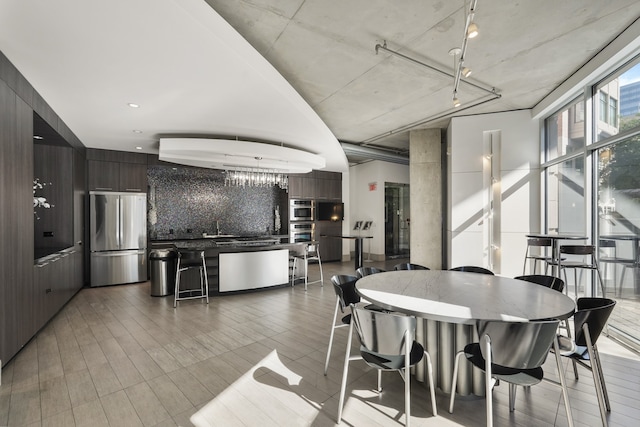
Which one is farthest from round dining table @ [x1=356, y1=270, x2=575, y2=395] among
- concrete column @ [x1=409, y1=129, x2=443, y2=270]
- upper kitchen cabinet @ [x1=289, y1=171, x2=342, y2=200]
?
upper kitchen cabinet @ [x1=289, y1=171, x2=342, y2=200]

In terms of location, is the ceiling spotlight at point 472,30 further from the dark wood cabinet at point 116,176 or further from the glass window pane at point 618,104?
the dark wood cabinet at point 116,176

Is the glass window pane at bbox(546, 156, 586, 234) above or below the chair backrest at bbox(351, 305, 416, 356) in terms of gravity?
above

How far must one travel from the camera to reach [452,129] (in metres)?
6.01

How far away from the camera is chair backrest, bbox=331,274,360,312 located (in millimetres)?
2875

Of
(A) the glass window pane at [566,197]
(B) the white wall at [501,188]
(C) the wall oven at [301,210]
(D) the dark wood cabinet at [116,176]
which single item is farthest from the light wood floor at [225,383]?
(C) the wall oven at [301,210]

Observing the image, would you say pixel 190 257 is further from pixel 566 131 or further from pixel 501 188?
pixel 566 131

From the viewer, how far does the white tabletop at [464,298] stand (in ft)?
6.43

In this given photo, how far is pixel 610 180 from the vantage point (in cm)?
387

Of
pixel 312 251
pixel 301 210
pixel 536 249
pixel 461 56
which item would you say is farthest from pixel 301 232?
pixel 461 56

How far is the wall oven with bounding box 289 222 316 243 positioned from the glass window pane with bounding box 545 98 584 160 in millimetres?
6227

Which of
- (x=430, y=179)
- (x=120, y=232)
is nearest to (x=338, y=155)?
(x=430, y=179)

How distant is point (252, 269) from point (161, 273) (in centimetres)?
167

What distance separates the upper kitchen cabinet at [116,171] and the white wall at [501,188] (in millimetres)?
6924

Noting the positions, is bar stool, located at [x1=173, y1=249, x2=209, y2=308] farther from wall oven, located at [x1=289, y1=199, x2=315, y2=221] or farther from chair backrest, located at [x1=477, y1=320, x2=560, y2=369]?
chair backrest, located at [x1=477, y1=320, x2=560, y2=369]
